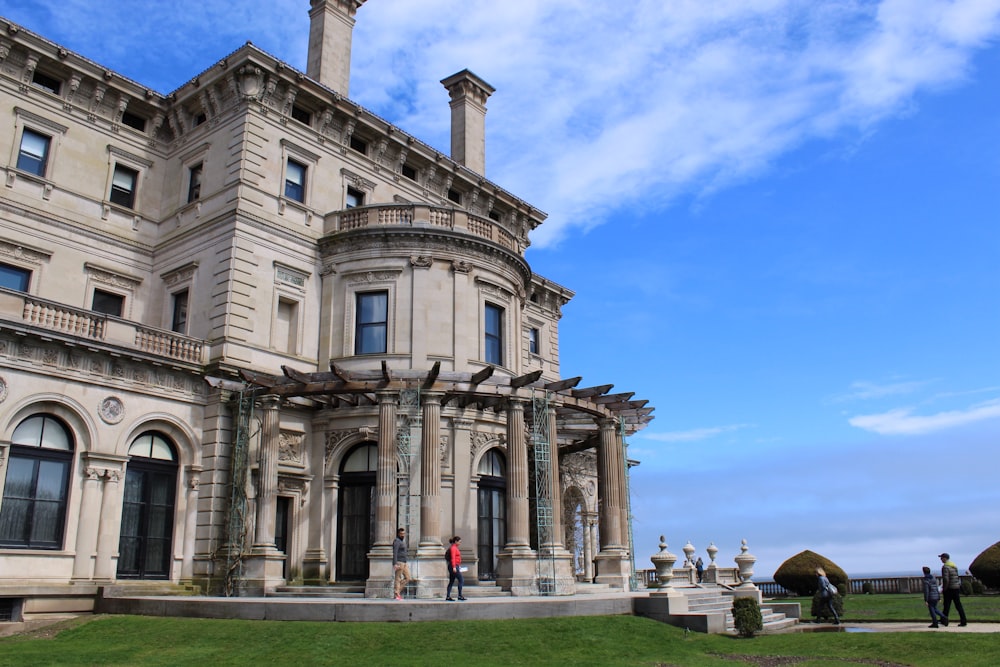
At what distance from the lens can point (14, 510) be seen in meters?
21.2

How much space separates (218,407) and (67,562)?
5661 millimetres

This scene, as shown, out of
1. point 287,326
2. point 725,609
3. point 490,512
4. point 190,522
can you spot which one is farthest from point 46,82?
point 725,609

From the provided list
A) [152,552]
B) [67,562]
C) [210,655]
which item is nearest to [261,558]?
[152,552]

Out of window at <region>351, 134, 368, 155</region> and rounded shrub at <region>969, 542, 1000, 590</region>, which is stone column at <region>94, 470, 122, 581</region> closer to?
window at <region>351, 134, 368, 155</region>

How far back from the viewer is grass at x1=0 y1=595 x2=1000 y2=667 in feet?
49.2

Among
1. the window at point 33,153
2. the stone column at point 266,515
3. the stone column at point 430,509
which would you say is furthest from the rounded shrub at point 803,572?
the window at point 33,153

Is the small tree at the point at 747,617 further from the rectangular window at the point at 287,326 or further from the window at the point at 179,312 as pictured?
the window at the point at 179,312

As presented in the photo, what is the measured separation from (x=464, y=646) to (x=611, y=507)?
12.4 meters

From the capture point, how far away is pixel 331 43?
32062mm

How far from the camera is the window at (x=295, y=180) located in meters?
29.0

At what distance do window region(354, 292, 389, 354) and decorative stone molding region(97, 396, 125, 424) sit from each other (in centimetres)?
749

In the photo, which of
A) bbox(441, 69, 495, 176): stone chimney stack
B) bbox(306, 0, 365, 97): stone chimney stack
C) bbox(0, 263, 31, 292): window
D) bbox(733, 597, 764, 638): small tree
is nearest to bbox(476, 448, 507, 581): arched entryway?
bbox(733, 597, 764, 638): small tree

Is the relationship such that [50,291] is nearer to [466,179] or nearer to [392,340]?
[392,340]

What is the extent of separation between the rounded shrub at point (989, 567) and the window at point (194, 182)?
109 ft
